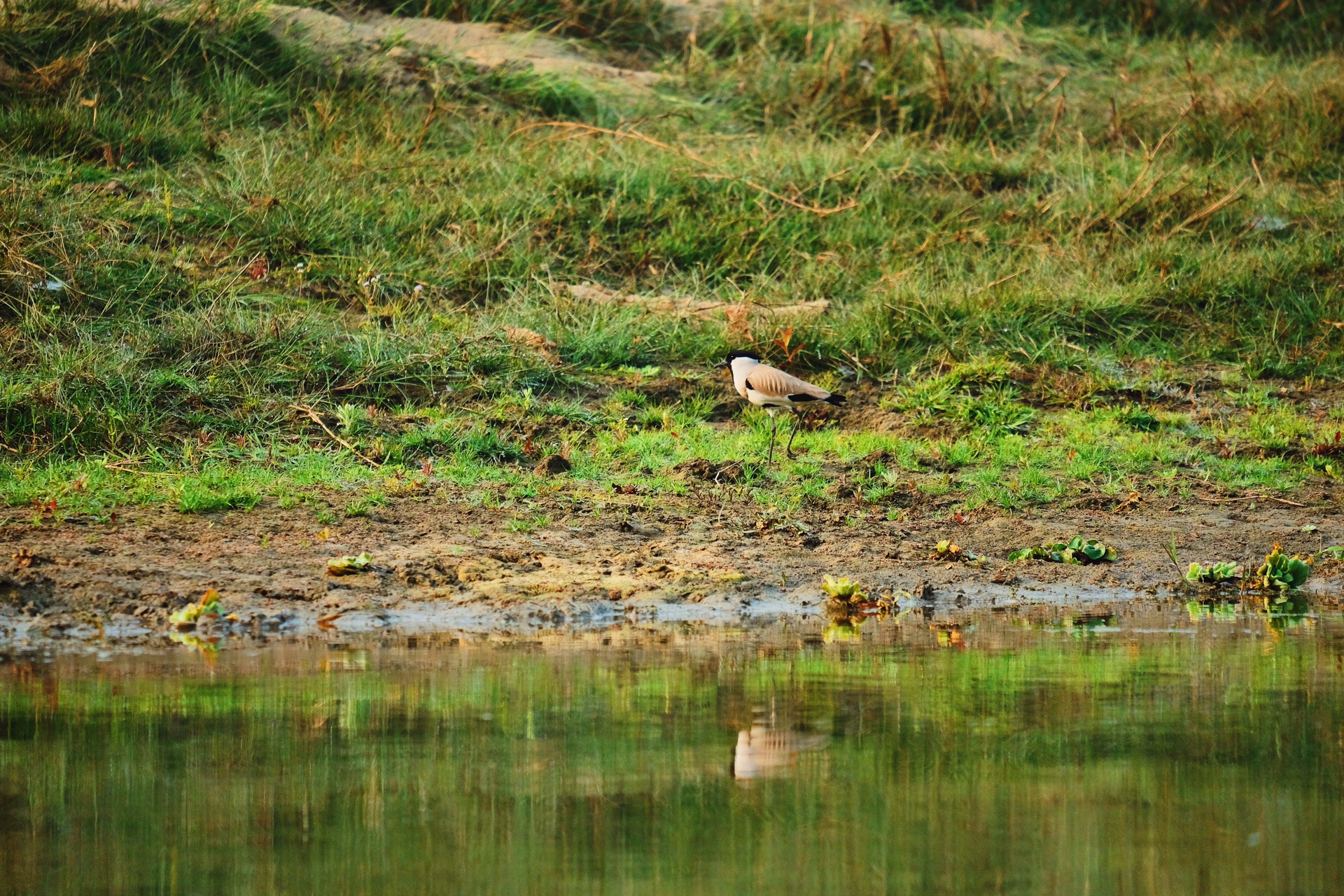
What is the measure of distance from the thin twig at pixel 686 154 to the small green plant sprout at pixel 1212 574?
17.0ft

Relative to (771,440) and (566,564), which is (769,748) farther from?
(771,440)

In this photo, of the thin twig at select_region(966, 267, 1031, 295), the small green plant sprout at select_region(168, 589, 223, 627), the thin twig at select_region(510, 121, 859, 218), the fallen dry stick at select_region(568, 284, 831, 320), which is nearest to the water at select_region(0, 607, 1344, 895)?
the small green plant sprout at select_region(168, 589, 223, 627)

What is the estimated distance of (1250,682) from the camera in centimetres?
443

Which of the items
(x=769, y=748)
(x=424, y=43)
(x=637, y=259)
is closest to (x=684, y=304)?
(x=637, y=259)

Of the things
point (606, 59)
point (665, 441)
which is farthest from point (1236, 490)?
point (606, 59)

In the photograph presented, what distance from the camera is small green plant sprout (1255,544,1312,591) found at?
20.7ft

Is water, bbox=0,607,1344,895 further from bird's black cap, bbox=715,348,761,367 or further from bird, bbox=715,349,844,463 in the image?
bird's black cap, bbox=715,348,761,367

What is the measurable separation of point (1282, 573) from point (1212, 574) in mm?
304

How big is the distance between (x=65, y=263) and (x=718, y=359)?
13.8 ft

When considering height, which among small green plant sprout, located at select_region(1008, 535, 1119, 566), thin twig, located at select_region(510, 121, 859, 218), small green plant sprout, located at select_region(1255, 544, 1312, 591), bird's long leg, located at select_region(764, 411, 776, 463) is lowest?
bird's long leg, located at select_region(764, 411, 776, 463)

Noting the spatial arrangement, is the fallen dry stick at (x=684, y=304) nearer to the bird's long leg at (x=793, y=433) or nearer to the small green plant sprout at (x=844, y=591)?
the bird's long leg at (x=793, y=433)

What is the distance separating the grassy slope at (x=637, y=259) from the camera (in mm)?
7949

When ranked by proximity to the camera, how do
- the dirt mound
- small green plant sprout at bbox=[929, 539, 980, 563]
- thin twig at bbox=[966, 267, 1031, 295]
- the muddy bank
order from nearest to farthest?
the muddy bank, small green plant sprout at bbox=[929, 539, 980, 563], thin twig at bbox=[966, 267, 1031, 295], the dirt mound

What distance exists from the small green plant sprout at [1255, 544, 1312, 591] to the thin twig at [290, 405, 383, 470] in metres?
4.52
